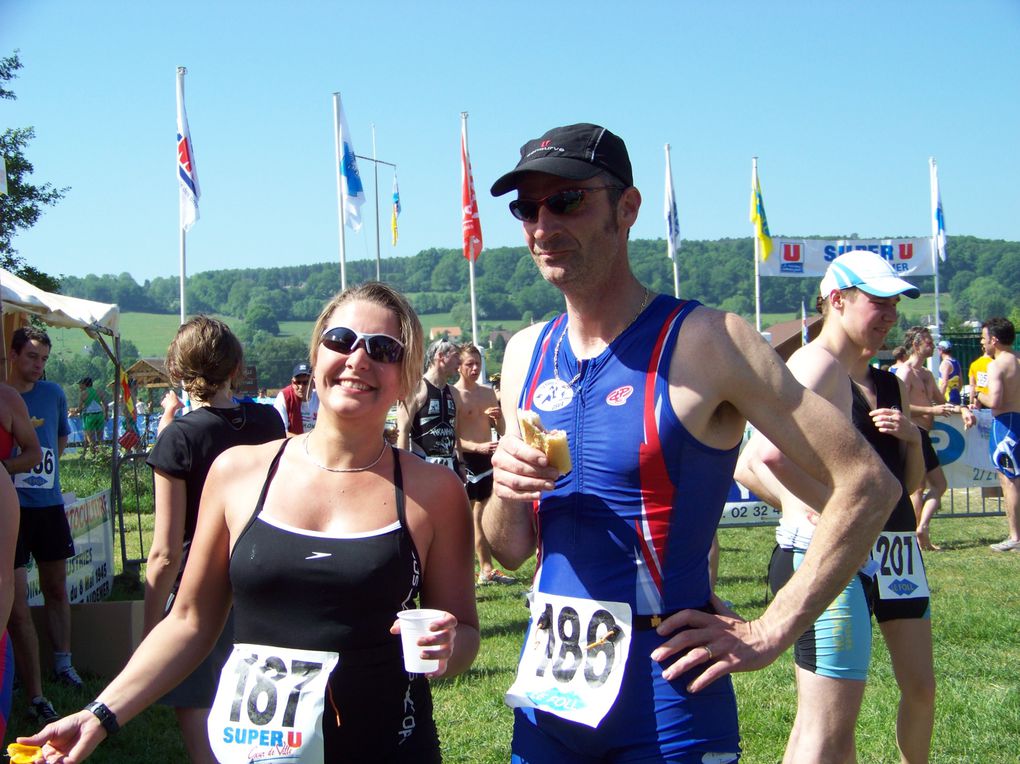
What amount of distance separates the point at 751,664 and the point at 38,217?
3432 centimetres

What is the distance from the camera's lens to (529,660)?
2.33m

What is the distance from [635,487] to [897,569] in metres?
1.80

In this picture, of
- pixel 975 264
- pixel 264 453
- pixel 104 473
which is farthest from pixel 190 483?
pixel 975 264

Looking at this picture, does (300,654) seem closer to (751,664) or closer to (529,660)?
(529,660)

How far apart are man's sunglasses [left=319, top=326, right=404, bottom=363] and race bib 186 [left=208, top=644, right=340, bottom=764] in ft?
2.39

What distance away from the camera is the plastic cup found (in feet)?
6.65

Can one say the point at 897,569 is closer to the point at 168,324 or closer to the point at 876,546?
the point at 876,546

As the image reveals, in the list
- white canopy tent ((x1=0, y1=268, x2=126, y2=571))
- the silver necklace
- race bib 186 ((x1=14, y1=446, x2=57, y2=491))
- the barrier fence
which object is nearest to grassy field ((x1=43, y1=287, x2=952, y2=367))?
the barrier fence

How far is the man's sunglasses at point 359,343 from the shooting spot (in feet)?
7.99

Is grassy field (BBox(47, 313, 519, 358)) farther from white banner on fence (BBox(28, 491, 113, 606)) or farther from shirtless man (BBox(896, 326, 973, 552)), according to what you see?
white banner on fence (BBox(28, 491, 113, 606))

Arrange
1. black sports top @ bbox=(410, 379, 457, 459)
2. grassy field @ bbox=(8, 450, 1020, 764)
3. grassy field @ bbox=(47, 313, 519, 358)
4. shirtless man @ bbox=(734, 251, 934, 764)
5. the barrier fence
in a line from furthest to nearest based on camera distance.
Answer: grassy field @ bbox=(47, 313, 519, 358) → the barrier fence → black sports top @ bbox=(410, 379, 457, 459) → grassy field @ bbox=(8, 450, 1020, 764) → shirtless man @ bbox=(734, 251, 934, 764)

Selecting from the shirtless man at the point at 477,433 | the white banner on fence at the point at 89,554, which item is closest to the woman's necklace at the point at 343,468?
the white banner on fence at the point at 89,554

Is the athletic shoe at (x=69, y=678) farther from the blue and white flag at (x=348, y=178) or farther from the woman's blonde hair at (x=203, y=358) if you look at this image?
the blue and white flag at (x=348, y=178)

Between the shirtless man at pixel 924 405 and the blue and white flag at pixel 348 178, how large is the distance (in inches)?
525
